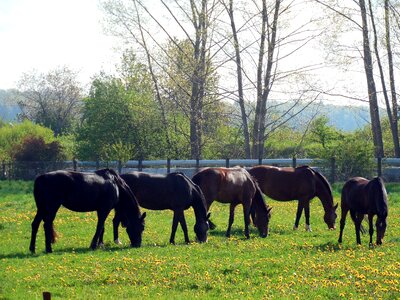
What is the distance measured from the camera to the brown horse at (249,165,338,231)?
61.9ft

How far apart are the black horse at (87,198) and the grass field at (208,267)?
0.42m

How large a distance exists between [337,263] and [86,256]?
15.3ft

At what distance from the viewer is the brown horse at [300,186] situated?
61.9 feet

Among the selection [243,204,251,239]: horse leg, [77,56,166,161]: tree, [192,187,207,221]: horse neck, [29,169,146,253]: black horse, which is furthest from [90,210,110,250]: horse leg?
[77,56,166,161]: tree

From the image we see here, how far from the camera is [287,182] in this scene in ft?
63.8

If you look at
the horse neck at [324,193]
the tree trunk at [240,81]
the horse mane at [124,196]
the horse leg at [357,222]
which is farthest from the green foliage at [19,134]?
the horse leg at [357,222]

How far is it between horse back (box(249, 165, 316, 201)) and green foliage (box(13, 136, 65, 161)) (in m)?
27.2

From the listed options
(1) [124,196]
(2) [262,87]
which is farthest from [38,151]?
(1) [124,196]

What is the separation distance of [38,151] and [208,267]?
34842mm

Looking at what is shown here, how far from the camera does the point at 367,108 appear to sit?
3825 cm

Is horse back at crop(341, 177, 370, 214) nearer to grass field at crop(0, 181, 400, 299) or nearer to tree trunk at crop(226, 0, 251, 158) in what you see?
grass field at crop(0, 181, 400, 299)

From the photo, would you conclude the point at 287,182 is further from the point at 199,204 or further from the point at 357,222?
the point at 357,222

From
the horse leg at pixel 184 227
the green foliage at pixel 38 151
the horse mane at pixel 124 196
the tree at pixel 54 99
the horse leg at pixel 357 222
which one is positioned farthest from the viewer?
the tree at pixel 54 99

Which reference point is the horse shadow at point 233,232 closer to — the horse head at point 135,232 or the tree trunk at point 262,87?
the horse head at point 135,232
